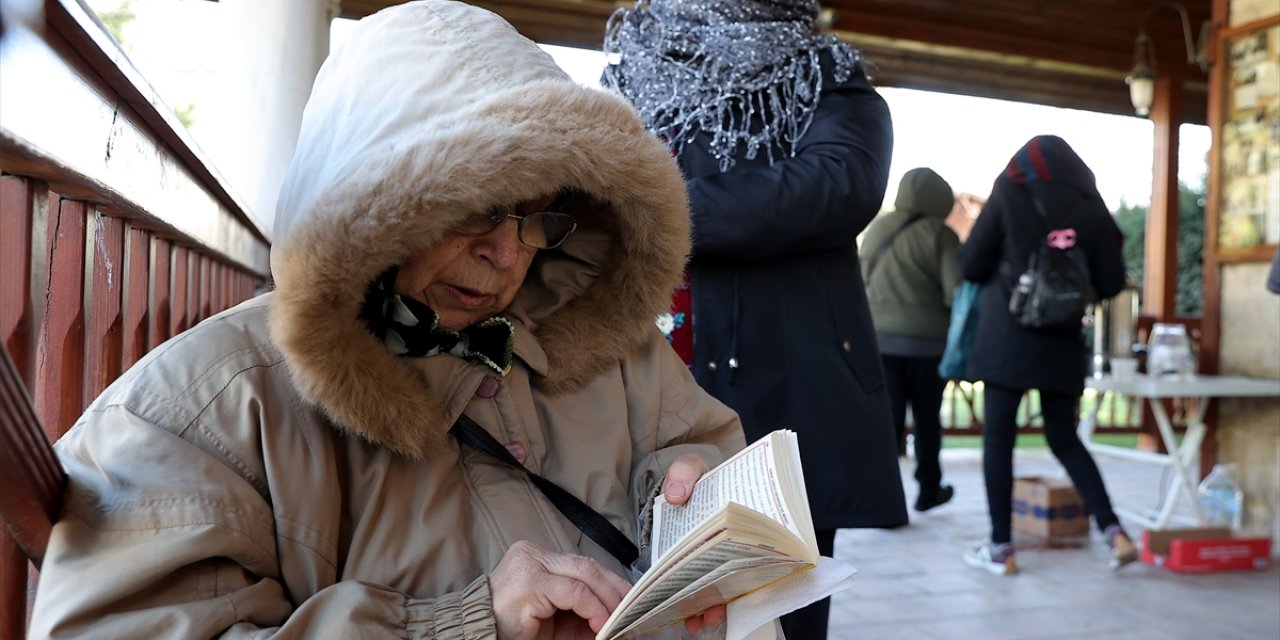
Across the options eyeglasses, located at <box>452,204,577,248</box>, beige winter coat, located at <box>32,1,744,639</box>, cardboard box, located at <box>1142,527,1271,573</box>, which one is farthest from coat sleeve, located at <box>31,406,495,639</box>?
cardboard box, located at <box>1142,527,1271,573</box>

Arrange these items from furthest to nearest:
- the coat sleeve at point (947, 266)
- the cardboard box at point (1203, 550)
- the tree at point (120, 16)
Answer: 1. the coat sleeve at point (947, 266)
2. the cardboard box at point (1203, 550)
3. the tree at point (120, 16)

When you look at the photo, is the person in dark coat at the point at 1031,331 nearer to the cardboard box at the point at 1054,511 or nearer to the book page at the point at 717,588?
the cardboard box at the point at 1054,511

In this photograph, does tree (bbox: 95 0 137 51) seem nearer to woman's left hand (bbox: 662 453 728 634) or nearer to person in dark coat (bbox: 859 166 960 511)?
woman's left hand (bbox: 662 453 728 634)

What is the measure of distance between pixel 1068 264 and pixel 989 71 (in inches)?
209

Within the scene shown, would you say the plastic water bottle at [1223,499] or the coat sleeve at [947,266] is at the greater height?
the coat sleeve at [947,266]

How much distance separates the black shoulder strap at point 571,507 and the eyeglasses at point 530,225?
0.24 meters

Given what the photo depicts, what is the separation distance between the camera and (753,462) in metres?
1.15

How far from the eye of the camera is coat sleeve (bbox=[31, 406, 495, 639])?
85 centimetres

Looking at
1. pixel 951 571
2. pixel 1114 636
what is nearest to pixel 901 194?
pixel 951 571

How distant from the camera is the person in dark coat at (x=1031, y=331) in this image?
3797 millimetres

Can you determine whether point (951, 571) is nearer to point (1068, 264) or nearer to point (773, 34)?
point (1068, 264)

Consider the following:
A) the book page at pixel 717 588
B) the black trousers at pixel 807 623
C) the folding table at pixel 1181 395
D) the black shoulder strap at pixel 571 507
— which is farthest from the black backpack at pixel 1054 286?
the book page at pixel 717 588

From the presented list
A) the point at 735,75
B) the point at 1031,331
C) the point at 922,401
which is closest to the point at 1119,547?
the point at 1031,331

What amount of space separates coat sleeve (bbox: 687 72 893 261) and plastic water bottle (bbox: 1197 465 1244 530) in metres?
3.76
